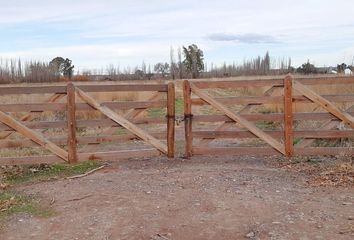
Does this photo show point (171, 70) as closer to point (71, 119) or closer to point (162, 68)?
point (162, 68)

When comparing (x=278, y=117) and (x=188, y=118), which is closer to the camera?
(x=278, y=117)

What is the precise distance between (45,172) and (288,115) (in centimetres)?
439

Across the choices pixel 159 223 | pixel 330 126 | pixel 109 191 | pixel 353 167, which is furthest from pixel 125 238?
pixel 330 126

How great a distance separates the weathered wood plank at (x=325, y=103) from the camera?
29.0 ft

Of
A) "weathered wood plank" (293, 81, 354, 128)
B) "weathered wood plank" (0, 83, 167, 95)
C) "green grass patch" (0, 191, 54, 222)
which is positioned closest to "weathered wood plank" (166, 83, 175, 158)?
"weathered wood plank" (0, 83, 167, 95)

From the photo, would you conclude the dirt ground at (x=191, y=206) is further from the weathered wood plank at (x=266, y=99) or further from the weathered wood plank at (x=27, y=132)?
the weathered wood plank at (x=266, y=99)

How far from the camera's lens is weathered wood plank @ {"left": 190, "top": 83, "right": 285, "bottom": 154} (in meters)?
9.05

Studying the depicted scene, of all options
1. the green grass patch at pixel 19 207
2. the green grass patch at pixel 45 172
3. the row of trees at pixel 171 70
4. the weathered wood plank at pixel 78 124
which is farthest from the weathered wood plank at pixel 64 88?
the row of trees at pixel 171 70

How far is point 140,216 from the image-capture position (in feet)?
19.6

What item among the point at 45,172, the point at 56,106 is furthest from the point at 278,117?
the point at 45,172

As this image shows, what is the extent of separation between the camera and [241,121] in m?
9.09

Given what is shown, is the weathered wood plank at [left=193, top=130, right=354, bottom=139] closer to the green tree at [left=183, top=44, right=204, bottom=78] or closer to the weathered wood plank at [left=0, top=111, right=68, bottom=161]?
the weathered wood plank at [left=0, top=111, right=68, bottom=161]

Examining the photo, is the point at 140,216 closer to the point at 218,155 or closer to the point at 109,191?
the point at 109,191

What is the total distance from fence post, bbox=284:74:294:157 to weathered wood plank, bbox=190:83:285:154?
5.0 inches
